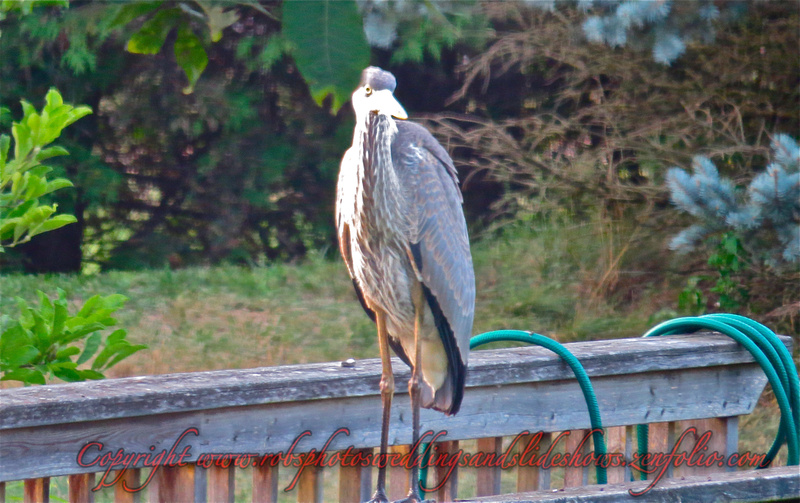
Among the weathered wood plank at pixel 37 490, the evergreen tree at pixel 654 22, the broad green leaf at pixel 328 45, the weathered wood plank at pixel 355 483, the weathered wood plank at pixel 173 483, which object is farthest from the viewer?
the evergreen tree at pixel 654 22

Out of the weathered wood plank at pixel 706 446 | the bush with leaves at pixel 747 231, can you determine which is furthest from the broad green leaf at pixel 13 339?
the bush with leaves at pixel 747 231

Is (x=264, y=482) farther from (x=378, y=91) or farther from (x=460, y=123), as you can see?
(x=460, y=123)

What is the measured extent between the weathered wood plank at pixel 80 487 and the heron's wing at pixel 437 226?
34.4 inches

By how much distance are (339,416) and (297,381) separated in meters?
0.18

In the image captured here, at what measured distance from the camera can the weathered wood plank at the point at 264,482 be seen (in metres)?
1.93

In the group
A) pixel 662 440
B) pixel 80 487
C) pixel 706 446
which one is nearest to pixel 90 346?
pixel 80 487

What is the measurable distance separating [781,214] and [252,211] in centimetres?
487

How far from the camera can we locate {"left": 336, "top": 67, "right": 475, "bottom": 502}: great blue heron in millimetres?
1766

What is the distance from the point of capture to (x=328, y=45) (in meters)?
1.11

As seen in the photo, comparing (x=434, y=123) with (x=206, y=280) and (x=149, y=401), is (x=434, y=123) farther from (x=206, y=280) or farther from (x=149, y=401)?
(x=149, y=401)

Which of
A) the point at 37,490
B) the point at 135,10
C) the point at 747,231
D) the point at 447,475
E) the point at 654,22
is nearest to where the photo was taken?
the point at 135,10

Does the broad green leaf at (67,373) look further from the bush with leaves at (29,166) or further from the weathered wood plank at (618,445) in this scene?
the weathered wood plank at (618,445)

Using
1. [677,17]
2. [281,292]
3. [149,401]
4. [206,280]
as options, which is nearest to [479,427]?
[149,401]

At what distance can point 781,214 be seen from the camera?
3557 millimetres
